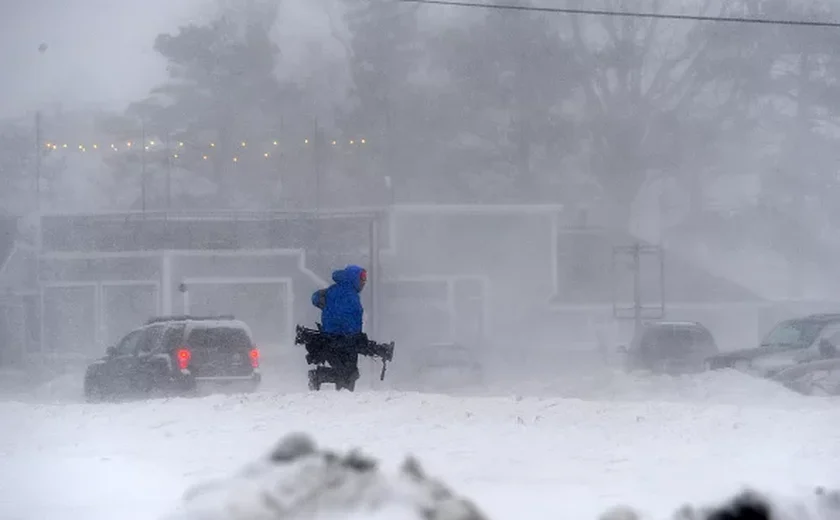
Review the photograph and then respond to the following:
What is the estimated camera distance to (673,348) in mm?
27500

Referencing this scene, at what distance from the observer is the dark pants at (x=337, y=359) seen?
12.4 metres

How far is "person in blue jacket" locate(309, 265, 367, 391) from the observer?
1241 cm

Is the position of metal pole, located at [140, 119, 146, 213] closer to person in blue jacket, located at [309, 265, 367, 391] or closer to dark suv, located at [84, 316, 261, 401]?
dark suv, located at [84, 316, 261, 401]

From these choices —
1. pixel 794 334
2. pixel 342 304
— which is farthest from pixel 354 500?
pixel 794 334

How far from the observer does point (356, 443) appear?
8844 mm

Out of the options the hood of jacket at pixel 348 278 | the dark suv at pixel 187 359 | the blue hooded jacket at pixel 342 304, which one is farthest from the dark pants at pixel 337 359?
the dark suv at pixel 187 359

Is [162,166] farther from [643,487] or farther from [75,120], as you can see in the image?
[643,487]

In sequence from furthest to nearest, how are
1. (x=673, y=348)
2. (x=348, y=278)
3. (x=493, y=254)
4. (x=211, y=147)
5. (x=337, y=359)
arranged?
(x=211, y=147)
(x=493, y=254)
(x=673, y=348)
(x=348, y=278)
(x=337, y=359)

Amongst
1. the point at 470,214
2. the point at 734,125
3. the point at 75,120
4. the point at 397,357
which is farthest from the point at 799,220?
the point at 75,120

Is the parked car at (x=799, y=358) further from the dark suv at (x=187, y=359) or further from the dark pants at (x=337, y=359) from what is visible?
the dark pants at (x=337, y=359)

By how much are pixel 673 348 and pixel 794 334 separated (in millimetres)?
6244

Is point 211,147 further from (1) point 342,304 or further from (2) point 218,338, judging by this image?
(1) point 342,304

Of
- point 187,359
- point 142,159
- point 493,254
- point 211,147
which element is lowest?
point 187,359

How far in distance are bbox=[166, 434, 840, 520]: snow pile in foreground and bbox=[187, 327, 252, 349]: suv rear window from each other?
34.7 ft
